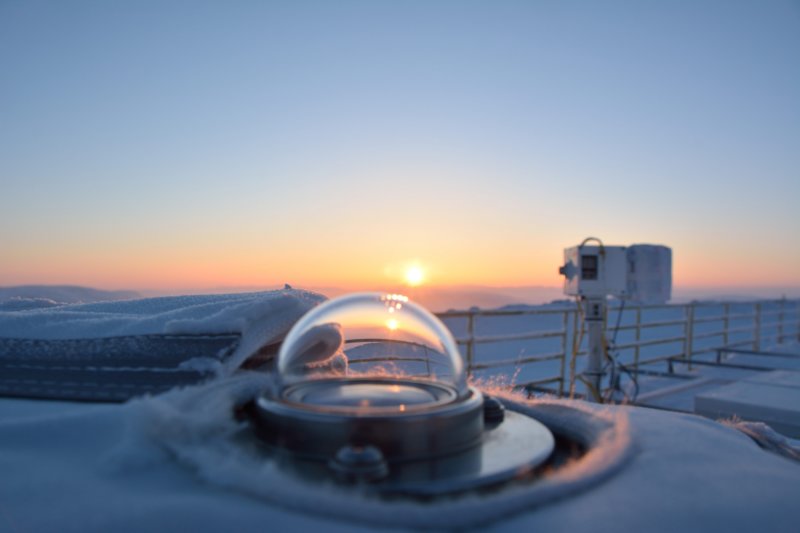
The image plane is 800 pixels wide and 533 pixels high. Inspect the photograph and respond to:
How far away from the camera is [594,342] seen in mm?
5211

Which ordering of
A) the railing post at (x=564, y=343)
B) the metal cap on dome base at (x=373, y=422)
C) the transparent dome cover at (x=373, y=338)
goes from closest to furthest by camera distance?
the metal cap on dome base at (x=373, y=422) → the transparent dome cover at (x=373, y=338) → the railing post at (x=564, y=343)

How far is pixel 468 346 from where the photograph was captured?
4898mm

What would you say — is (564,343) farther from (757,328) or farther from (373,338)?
(757,328)

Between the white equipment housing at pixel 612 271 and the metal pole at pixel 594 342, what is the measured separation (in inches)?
3.9

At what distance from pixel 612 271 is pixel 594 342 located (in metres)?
0.65

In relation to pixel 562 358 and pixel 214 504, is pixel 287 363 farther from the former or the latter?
pixel 562 358

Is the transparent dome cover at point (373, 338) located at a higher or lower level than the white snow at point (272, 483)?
higher

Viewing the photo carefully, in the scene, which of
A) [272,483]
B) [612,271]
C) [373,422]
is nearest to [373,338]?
[373,422]

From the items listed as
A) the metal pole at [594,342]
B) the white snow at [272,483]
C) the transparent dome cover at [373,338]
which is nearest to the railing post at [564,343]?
the metal pole at [594,342]

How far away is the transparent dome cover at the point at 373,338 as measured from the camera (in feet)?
3.95

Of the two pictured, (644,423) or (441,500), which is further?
(644,423)

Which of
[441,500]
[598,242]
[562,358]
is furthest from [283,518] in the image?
[562,358]

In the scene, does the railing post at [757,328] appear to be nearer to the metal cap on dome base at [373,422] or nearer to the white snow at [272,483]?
the white snow at [272,483]

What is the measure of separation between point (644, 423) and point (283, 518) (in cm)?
77
